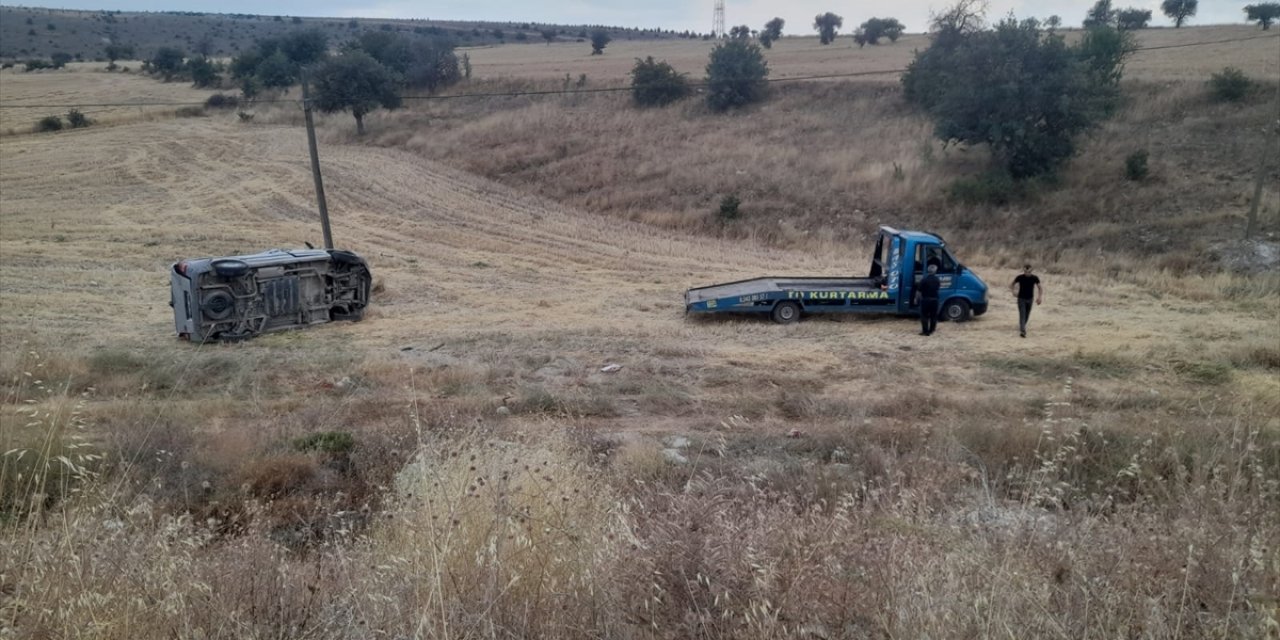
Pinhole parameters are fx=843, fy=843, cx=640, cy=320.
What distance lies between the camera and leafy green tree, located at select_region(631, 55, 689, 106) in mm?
46406

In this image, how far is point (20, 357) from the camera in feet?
44.4

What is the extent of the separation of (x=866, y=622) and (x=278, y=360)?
523 inches

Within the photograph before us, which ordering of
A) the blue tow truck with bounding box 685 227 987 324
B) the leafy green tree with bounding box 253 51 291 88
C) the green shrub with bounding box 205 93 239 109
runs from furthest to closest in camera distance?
the leafy green tree with bounding box 253 51 291 88 < the green shrub with bounding box 205 93 239 109 < the blue tow truck with bounding box 685 227 987 324

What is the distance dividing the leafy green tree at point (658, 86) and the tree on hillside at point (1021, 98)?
18.1m

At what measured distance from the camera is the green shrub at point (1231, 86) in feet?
109

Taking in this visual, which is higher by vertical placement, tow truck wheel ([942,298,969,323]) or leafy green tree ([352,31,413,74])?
leafy green tree ([352,31,413,74])

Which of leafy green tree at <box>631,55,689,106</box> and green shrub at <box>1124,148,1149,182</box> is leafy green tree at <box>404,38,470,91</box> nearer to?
leafy green tree at <box>631,55,689,106</box>

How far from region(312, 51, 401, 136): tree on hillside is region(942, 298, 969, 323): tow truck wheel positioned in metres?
35.5

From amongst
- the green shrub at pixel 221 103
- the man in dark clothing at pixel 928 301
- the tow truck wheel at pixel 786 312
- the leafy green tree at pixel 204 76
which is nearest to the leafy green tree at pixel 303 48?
the leafy green tree at pixel 204 76

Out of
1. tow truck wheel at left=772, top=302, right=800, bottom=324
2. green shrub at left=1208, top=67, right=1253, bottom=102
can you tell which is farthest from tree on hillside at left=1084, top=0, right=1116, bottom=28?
tow truck wheel at left=772, top=302, right=800, bottom=324

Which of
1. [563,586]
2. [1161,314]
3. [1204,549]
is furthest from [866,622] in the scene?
[1161,314]

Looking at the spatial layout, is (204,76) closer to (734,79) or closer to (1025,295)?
(734,79)

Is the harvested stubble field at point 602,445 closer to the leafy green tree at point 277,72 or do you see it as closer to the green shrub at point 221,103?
the green shrub at point 221,103

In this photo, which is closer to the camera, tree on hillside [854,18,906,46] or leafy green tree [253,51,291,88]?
leafy green tree [253,51,291,88]
